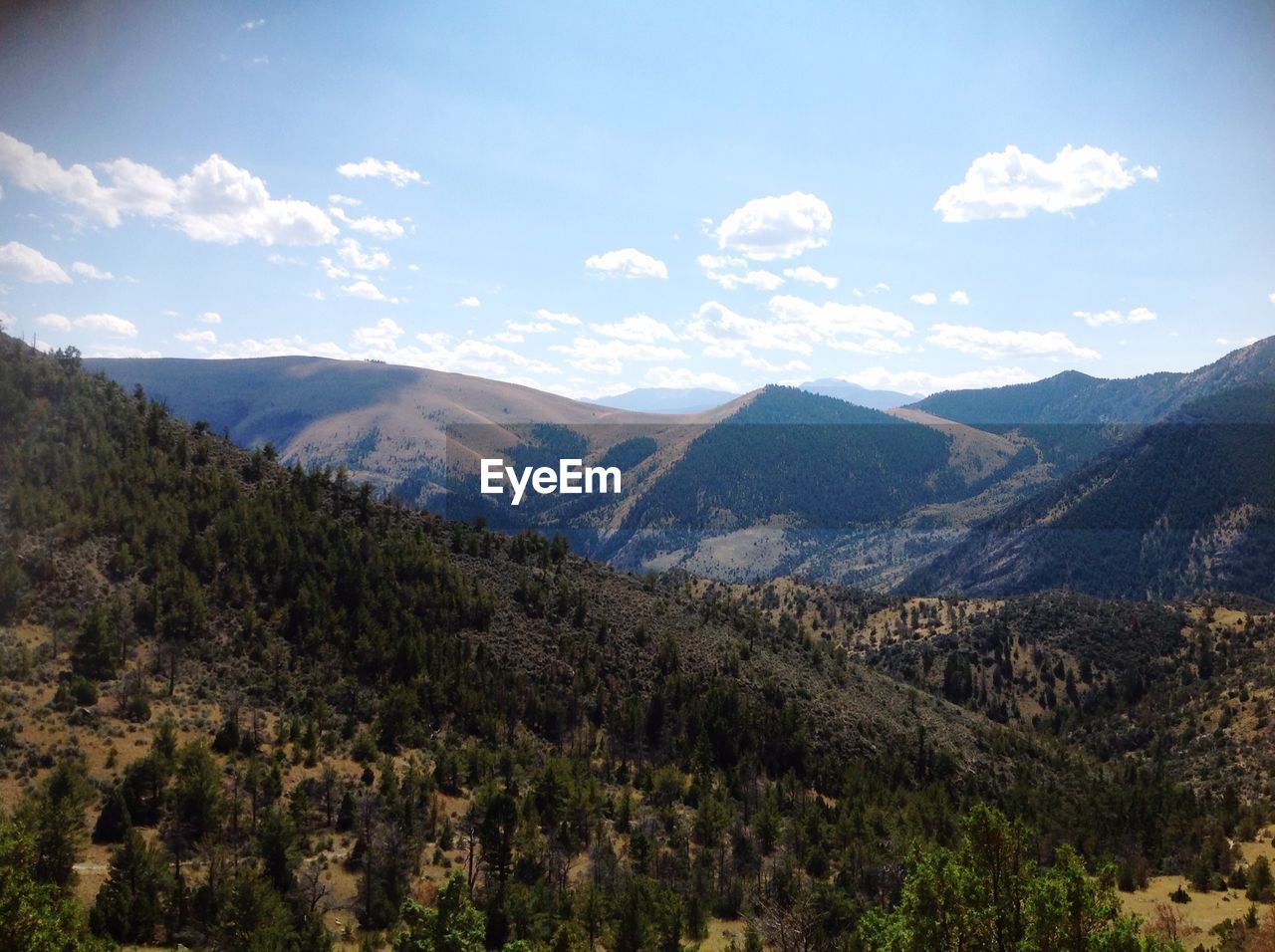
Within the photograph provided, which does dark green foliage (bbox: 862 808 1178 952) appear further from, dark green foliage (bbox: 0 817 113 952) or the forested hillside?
dark green foliage (bbox: 0 817 113 952)

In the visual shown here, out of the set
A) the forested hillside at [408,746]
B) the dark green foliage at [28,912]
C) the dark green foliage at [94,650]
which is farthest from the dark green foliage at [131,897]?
the dark green foliage at [94,650]

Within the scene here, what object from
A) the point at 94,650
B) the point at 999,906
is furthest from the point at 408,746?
the point at 999,906

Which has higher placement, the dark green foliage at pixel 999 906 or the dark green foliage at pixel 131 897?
the dark green foliage at pixel 999 906

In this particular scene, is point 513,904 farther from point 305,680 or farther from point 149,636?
point 149,636

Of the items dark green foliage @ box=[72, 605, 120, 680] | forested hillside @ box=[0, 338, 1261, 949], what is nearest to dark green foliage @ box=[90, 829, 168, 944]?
forested hillside @ box=[0, 338, 1261, 949]

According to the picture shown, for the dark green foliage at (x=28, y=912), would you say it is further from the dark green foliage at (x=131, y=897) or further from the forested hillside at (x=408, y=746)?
the dark green foliage at (x=131, y=897)

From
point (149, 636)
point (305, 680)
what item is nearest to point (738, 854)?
point (305, 680)

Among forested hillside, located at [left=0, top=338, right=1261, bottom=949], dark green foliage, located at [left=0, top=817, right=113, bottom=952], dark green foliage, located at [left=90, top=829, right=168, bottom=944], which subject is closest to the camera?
dark green foliage, located at [left=0, top=817, right=113, bottom=952]

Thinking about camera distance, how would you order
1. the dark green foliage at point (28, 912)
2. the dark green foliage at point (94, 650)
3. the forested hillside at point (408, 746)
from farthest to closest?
the dark green foliage at point (94, 650) < the forested hillside at point (408, 746) < the dark green foliage at point (28, 912)

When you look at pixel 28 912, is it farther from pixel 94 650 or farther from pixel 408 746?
pixel 408 746
